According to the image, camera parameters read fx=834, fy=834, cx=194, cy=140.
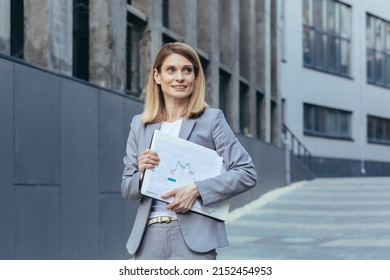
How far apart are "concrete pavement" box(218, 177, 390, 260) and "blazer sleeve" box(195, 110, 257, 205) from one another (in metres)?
2.92

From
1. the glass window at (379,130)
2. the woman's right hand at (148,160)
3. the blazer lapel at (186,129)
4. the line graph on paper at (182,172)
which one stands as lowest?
the line graph on paper at (182,172)

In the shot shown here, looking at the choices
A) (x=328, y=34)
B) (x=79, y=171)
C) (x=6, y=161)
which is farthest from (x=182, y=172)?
(x=328, y=34)

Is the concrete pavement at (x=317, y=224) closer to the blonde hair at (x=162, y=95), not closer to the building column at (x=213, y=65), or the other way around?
the building column at (x=213, y=65)

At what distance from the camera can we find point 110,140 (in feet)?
22.8

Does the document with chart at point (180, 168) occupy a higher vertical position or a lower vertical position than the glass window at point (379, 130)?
lower

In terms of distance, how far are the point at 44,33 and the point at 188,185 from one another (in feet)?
13.2

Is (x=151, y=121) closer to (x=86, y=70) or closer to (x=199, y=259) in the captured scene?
(x=199, y=259)

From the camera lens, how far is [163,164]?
2805mm

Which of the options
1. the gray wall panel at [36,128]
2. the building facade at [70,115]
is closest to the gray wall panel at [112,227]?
the building facade at [70,115]

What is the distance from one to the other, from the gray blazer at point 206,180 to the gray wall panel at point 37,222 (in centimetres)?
261

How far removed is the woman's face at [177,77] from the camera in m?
2.89

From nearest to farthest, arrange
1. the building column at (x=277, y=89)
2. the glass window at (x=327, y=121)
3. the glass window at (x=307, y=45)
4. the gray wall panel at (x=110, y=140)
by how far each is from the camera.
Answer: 1. the gray wall panel at (x=110, y=140)
2. the glass window at (x=327, y=121)
3. the glass window at (x=307, y=45)
4. the building column at (x=277, y=89)
